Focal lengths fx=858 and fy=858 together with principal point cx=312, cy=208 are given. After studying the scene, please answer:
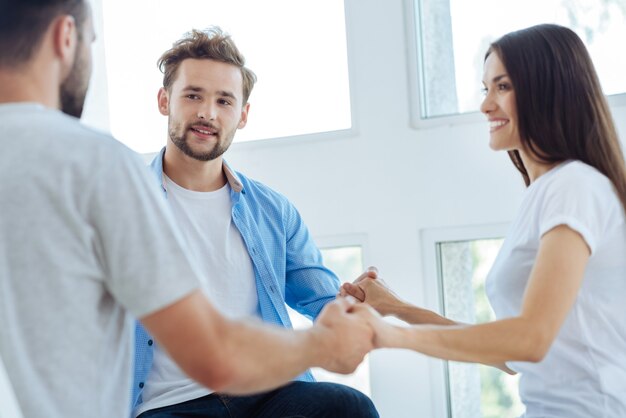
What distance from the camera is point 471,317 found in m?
2.27

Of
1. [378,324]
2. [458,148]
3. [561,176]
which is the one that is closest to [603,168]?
[561,176]

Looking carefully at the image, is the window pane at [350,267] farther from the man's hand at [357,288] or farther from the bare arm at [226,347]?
the bare arm at [226,347]

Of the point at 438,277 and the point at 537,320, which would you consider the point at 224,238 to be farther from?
the point at 537,320

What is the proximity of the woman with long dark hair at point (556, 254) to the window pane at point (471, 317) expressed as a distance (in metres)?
0.63

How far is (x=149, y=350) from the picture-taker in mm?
1878

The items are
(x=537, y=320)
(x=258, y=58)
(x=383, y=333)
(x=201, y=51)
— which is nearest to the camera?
(x=537, y=320)

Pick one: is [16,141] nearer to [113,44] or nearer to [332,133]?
[332,133]

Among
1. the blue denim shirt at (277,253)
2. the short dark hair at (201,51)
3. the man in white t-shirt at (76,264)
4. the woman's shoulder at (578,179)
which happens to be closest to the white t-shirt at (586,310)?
the woman's shoulder at (578,179)

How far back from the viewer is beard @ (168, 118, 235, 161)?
6.85 ft

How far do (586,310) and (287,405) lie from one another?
0.70m

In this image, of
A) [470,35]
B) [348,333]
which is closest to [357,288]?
[348,333]

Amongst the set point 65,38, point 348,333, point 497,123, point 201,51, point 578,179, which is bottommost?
point 348,333

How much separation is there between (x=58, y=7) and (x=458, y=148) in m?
1.28

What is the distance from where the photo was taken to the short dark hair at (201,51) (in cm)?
220
